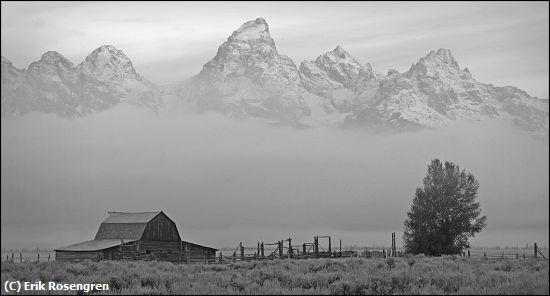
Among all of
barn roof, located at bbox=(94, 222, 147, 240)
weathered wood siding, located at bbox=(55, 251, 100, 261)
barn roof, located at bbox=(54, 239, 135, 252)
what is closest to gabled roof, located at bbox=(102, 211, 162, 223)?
barn roof, located at bbox=(94, 222, 147, 240)

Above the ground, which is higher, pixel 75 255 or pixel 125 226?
pixel 125 226

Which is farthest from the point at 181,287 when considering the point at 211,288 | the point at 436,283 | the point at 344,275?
the point at 436,283

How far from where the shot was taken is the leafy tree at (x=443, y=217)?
62812mm

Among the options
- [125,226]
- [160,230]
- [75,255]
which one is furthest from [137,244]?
[75,255]

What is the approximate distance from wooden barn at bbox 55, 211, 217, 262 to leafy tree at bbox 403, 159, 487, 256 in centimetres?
1839

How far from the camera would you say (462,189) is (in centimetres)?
6475

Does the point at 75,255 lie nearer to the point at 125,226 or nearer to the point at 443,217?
the point at 125,226

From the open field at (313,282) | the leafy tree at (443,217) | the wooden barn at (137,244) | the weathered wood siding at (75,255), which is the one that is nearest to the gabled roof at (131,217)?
the wooden barn at (137,244)

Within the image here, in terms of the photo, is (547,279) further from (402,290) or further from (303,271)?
(303,271)

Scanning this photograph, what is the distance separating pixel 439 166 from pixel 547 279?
39.3 metres

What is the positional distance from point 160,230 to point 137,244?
4685 millimetres

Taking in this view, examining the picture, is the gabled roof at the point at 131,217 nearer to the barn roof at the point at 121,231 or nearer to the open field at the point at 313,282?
the barn roof at the point at 121,231

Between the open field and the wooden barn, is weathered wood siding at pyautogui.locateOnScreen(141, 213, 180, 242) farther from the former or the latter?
the open field

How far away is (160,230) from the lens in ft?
238
